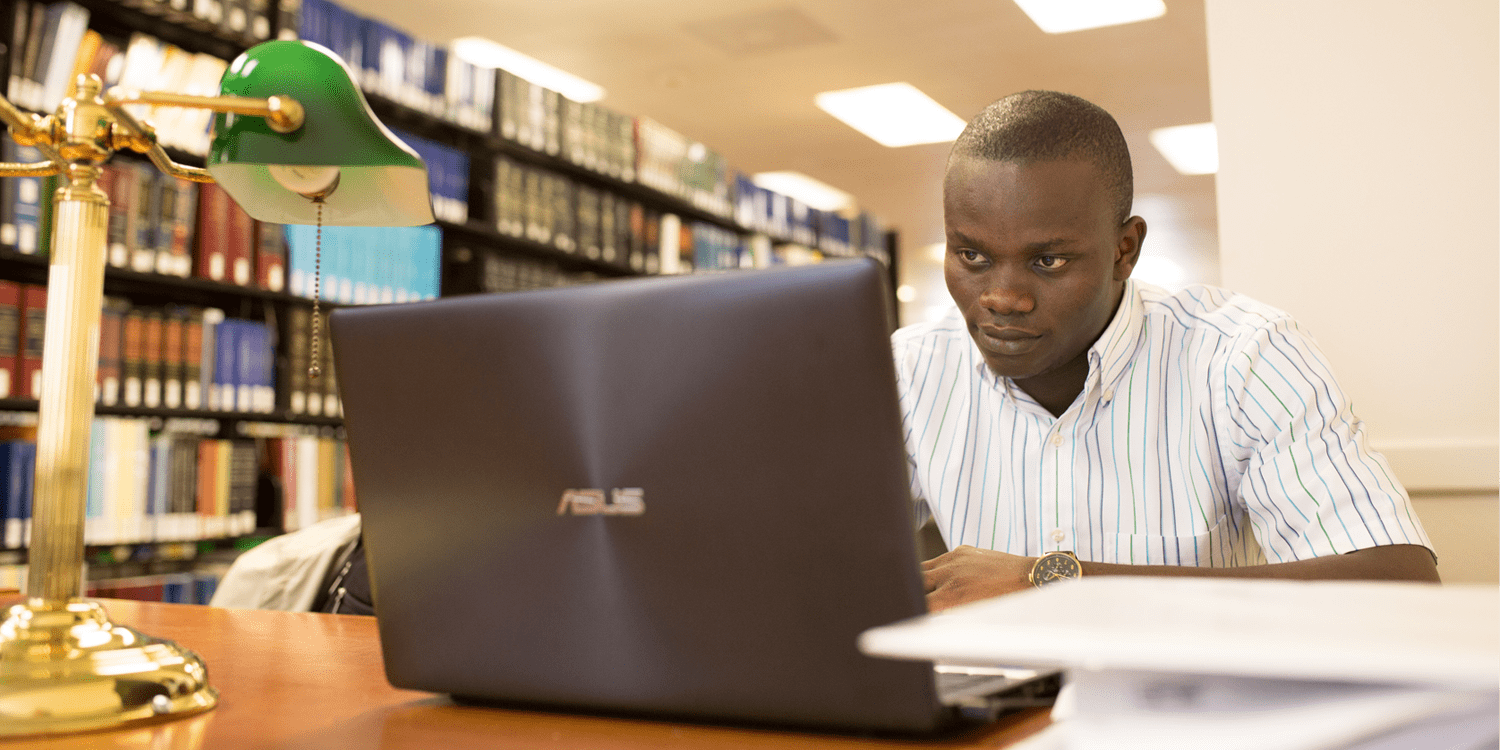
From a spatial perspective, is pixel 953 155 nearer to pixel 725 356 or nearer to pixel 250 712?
pixel 725 356

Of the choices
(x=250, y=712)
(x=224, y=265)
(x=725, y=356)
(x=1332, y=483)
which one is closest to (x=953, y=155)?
(x=1332, y=483)

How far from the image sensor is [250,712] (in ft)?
2.21

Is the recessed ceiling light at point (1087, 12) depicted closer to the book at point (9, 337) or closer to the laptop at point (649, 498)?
the book at point (9, 337)

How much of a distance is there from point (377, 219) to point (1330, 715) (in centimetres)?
76

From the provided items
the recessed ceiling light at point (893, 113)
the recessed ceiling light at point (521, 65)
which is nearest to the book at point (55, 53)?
the recessed ceiling light at point (521, 65)

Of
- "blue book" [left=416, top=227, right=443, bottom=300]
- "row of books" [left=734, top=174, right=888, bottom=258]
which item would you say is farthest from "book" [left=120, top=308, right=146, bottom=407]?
"row of books" [left=734, top=174, right=888, bottom=258]

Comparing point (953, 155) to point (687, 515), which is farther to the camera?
point (953, 155)

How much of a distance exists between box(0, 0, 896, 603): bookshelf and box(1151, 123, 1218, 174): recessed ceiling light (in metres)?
3.58

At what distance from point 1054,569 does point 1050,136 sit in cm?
50

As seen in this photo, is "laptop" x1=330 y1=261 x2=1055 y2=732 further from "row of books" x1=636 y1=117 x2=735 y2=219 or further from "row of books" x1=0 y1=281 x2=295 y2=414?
"row of books" x1=636 y1=117 x2=735 y2=219

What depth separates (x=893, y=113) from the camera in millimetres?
5922

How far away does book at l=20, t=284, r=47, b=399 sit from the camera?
7.97 ft

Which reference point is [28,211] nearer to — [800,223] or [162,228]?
[162,228]

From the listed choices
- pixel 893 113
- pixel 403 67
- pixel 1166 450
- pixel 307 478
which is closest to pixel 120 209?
pixel 307 478
